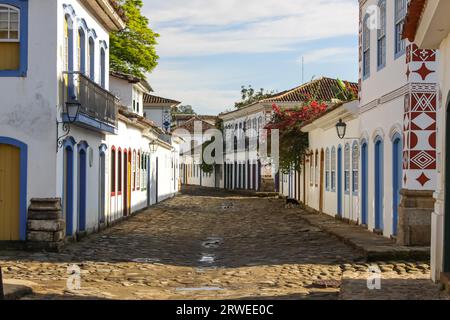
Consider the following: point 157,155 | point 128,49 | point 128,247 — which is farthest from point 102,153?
point 128,49

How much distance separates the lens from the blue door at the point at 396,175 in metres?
16.0

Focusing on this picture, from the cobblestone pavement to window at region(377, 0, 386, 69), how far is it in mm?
4272

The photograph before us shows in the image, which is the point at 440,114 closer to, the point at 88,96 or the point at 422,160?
the point at 422,160

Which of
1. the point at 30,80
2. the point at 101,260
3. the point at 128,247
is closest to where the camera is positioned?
the point at 101,260

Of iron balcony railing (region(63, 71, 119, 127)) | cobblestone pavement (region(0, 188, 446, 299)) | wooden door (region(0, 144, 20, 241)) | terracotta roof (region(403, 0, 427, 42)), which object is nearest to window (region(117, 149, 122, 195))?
cobblestone pavement (region(0, 188, 446, 299))

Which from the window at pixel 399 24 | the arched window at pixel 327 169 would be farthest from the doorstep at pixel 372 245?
the arched window at pixel 327 169

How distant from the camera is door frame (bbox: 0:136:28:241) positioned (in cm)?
1544

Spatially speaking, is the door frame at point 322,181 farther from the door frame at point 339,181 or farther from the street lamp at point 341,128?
the street lamp at point 341,128

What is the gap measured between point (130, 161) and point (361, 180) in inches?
379

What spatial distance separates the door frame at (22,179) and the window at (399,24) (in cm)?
778

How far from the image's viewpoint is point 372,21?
1872 centimetres

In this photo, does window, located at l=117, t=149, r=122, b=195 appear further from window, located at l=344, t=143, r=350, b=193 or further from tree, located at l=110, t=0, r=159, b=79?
tree, located at l=110, t=0, r=159, b=79

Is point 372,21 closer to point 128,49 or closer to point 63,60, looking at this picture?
point 63,60

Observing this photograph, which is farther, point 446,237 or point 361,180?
point 361,180
